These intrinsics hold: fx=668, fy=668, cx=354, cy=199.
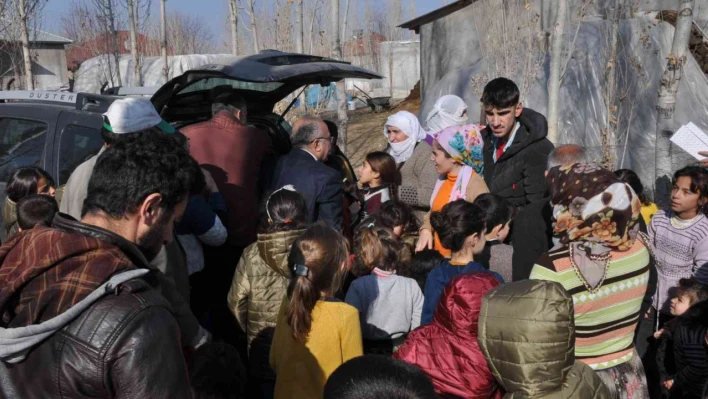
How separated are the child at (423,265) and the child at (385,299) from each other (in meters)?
0.26

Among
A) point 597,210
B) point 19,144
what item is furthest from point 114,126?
point 19,144

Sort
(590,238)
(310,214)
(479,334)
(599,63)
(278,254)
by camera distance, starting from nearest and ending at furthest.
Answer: (479,334), (590,238), (278,254), (310,214), (599,63)

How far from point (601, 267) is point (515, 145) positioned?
5.92 feet

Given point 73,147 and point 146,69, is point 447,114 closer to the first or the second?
point 73,147

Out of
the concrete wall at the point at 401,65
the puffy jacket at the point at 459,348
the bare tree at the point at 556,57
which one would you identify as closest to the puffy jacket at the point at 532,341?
the puffy jacket at the point at 459,348

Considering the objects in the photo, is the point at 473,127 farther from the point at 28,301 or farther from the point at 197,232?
the point at 28,301

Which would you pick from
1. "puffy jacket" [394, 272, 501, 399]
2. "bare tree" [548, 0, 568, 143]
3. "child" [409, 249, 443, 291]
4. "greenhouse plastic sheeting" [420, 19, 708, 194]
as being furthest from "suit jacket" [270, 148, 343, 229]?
"greenhouse plastic sheeting" [420, 19, 708, 194]

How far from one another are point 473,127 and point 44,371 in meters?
3.47

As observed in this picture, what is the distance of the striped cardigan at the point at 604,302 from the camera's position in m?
2.93

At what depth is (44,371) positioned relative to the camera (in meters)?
1.69

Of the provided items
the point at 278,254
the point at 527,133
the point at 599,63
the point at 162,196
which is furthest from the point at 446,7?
the point at 162,196

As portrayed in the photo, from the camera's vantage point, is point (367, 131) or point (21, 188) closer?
point (21, 188)

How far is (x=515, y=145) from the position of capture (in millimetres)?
4617

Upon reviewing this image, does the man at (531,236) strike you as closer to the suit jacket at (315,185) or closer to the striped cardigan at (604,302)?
the striped cardigan at (604,302)
